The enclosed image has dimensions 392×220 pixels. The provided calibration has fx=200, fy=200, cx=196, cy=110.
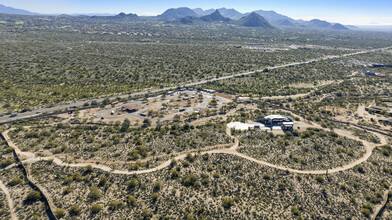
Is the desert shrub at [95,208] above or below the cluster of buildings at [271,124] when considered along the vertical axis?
below

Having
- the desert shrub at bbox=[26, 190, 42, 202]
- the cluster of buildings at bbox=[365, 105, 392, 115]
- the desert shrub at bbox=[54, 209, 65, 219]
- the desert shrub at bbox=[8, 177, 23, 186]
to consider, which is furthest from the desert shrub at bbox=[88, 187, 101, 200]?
the cluster of buildings at bbox=[365, 105, 392, 115]

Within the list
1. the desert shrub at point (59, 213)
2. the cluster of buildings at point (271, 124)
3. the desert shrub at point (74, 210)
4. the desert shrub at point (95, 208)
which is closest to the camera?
the desert shrub at point (59, 213)

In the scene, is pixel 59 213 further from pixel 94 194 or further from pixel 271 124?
pixel 271 124

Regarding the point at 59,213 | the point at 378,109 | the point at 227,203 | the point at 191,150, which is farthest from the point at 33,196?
the point at 378,109

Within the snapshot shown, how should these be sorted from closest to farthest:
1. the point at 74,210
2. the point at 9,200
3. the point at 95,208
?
the point at 74,210 < the point at 95,208 < the point at 9,200

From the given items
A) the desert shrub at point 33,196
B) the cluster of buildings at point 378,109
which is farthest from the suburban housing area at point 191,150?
the cluster of buildings at point 378,109

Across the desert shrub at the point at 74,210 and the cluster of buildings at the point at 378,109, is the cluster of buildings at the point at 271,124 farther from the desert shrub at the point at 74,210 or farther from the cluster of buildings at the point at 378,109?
the desert shrub at the point at 74,210

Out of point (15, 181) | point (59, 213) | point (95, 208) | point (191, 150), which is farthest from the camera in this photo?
point (191, 150)

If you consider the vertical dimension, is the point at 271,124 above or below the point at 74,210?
above

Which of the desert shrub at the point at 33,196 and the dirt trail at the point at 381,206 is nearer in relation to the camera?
the dirt trail at the point at 381,206

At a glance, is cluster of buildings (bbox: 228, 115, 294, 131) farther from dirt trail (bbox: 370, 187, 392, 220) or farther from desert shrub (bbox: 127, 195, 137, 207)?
desert shrub (bbox: 127, 195, 137, 207)

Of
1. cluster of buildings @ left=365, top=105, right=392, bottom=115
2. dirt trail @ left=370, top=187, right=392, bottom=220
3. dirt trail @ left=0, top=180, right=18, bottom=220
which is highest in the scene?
cluster of buildings @ left=365, top=105, right=392, bottom=115
